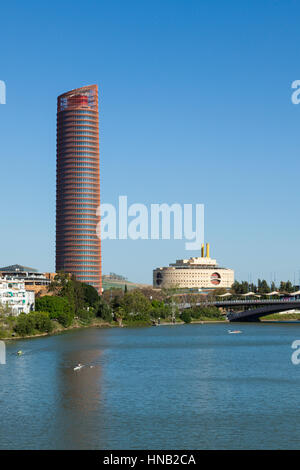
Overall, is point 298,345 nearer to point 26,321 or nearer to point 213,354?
point 213,354

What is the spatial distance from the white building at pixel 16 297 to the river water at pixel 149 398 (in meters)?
39.5

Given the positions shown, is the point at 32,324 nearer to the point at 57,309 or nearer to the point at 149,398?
the point at 57,309

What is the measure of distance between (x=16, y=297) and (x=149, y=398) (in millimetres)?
104442

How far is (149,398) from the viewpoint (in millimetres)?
71312

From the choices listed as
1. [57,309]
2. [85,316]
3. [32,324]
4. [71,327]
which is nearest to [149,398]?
[32,324]

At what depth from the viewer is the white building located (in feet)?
537

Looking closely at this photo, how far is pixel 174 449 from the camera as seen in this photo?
50.6 m

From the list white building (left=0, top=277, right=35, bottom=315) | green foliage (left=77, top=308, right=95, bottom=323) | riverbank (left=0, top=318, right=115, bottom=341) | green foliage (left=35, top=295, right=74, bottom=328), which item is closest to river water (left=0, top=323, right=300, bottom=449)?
riverbank (left=0, top=318, right=115, bottom=341)

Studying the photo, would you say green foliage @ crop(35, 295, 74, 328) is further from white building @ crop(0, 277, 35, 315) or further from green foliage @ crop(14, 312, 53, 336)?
green foliage @ crop(14, 312, 53, 336)

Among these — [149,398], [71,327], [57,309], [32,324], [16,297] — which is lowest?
[149,398]

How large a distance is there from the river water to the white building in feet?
130

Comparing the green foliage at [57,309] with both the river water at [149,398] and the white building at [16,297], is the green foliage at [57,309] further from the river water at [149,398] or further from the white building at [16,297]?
the river water at [149,398]

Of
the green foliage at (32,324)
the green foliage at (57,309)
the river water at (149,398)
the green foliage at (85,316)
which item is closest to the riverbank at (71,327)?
the green foliage at (32,324)

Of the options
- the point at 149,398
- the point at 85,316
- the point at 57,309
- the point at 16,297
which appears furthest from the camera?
the point at 85,316
